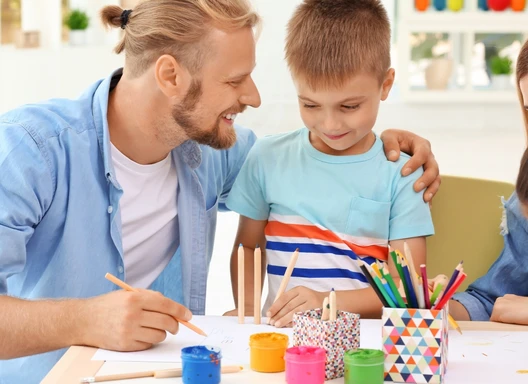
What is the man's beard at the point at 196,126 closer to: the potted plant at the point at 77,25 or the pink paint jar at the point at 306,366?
the pink paint jar at the point at 306,366

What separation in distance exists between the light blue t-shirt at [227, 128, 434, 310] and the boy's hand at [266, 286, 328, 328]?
0.16 m

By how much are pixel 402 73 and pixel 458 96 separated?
0.99ft

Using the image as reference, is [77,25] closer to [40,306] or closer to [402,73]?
[402,73]

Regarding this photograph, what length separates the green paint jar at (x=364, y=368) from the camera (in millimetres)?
994

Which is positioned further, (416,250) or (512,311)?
(416,250)

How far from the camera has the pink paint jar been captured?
1.00 m

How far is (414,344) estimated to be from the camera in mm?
1028

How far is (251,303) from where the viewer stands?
152 centimetres

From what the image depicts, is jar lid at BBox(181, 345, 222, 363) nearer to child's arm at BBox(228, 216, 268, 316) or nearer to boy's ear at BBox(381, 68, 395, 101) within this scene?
child's arm at BBox(228, 216, 268, 316)

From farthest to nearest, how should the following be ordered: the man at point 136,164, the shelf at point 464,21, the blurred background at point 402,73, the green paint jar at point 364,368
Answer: the blurred background at point 402,73 < the shelf at point 464,21 < the man at point 136,164 < the green paint jar at point 364,368

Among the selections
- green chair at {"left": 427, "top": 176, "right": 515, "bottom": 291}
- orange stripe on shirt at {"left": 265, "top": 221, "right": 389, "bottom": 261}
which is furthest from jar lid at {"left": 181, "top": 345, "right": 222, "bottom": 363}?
green chair at {"left": 427, "top": 176, "right": 515, "bottom": 291}

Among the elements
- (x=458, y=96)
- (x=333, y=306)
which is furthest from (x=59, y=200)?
(x=458, y=96)

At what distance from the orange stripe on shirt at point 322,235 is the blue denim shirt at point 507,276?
17 cm

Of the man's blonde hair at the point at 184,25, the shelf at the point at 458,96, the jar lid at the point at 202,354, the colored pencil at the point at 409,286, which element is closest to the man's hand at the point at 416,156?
the man's blonde hair at the point at 184,25
